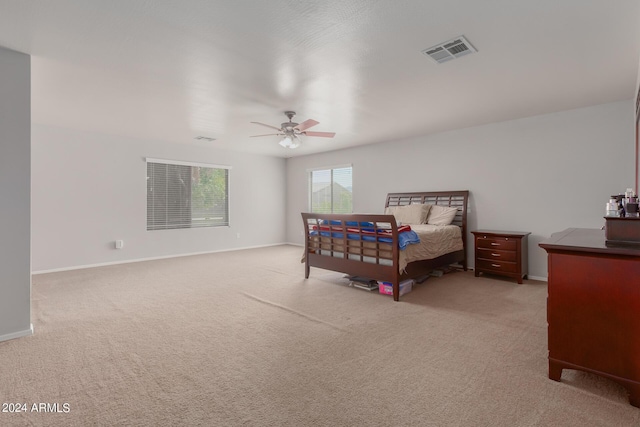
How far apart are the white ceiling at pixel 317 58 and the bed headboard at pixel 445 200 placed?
138 cm

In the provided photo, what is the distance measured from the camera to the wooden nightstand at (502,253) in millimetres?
4395

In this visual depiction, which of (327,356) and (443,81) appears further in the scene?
(443,81)

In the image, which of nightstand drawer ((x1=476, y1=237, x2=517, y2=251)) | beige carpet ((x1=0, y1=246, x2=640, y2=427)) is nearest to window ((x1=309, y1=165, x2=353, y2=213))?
nightstand drawer ((x1=476, y1=237, x2=517, y2=251))

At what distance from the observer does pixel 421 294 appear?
3932 mm

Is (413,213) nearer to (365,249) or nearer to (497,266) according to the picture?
(497,266)

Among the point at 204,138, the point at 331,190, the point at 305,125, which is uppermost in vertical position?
the point at 204,138

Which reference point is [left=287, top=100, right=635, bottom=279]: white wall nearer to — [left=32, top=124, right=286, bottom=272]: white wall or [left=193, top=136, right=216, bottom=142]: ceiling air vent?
[left=193, top=136, right=216, bottom=142]: ceiling air vent

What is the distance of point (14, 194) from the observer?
264cm

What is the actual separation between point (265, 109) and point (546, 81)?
3.39m

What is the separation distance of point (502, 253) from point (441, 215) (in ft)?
3.81

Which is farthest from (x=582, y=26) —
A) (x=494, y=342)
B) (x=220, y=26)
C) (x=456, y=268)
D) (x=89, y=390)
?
(x=89, y=390)

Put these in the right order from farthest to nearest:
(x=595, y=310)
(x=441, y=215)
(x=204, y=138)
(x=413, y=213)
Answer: (x=204, y=138)
(x=413, y=213)
(x=441, y=215)
(x=595, y=310)

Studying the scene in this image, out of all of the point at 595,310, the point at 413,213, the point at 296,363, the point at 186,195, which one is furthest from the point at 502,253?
the point at 186,195

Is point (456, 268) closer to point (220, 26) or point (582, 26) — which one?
point (582, 26)
